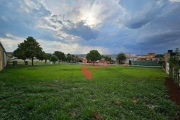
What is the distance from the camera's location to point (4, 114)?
323 centimetres

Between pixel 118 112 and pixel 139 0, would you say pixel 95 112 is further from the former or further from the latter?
pixel 139 0

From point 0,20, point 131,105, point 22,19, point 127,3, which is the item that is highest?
point 127,3

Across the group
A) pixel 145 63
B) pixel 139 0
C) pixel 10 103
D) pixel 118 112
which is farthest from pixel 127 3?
pixel 145 63

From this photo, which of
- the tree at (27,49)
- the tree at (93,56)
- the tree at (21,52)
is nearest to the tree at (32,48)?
the tree at (27,49)

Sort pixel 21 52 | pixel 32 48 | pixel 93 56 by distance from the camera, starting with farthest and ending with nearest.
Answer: pixel 93 56, pixel 32 48, pixel 21 52

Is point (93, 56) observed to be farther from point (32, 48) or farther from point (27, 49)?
point (27, 49)

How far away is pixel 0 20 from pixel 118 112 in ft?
72.1

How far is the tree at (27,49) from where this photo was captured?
29.7 metres

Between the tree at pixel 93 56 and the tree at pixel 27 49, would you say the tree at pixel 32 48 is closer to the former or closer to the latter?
the tree at pixel 27 49

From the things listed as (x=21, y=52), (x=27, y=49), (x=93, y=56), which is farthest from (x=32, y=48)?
(x=93, y=56)

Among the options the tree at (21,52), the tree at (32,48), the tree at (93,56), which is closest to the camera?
the tree at (21,52)

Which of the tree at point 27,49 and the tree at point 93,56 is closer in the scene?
the tree at point 27,49

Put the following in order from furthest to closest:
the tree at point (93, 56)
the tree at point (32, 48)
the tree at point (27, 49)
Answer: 1. the tree at point (93, 56)
2. the tree at point (32, 48)
3. the tree at point (27, 49)

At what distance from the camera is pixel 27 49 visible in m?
30.4
